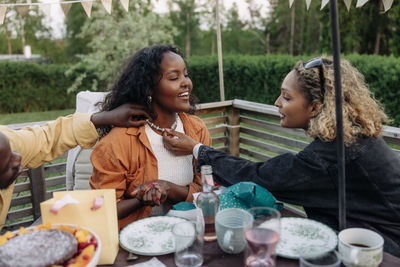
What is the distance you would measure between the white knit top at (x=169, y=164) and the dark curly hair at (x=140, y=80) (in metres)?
0.17

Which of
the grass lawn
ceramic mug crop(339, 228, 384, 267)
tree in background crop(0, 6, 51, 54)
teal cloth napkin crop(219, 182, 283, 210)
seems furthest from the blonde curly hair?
tree in background crop(0, 6, 51, 54)

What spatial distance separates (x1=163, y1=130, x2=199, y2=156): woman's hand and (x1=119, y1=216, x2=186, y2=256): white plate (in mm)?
609

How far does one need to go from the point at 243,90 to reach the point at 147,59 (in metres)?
10.5

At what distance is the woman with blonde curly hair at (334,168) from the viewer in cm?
173

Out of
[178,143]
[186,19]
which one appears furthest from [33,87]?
[186,19]

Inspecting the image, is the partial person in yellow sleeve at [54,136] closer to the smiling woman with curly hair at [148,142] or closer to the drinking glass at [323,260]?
the smiling woman with curly hair at [148,142]

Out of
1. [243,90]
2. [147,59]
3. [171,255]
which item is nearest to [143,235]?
[171,255]

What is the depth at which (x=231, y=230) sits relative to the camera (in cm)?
138

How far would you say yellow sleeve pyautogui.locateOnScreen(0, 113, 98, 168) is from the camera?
76.1 inches

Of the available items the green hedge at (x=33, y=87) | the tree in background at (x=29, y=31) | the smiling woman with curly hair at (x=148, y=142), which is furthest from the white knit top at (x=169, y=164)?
the tree in background at (x=29, y=31)

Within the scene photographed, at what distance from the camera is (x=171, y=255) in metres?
1.45

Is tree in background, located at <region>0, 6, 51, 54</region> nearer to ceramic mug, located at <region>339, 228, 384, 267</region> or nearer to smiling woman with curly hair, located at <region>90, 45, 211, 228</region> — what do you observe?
smiling woman with curly hair, located at <region>90, 45, 211, 228</region>

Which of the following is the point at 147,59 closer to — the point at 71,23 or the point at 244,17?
the point at 71,23

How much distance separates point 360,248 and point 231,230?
0.45 meters
